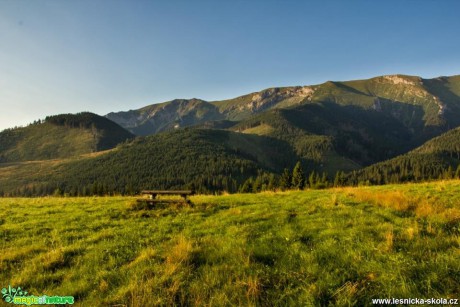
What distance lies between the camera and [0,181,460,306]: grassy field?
6.11 m

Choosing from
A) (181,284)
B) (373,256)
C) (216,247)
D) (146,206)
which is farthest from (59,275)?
(146,206)

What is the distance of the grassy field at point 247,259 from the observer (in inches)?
240

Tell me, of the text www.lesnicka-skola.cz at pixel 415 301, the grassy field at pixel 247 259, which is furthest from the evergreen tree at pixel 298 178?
the text www.lesnicka-skola.cz at pixel 415 301

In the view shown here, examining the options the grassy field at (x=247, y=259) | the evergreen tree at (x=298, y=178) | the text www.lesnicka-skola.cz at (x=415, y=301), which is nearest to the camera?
the text www.lesnicka-skola.cz at (x=415, y=301)

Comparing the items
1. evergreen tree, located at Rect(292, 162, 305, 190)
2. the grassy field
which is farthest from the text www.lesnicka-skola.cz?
evergreen tree, located at Rect(292, 162, 305, 190)

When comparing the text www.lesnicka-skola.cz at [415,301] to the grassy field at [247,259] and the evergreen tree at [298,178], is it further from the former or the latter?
the evergreen tree at [298,178]

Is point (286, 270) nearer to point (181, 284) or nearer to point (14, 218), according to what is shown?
point (181, 284)

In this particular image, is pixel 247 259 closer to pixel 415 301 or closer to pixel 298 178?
pixel 415 301

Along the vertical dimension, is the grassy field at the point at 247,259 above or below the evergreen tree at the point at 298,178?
above

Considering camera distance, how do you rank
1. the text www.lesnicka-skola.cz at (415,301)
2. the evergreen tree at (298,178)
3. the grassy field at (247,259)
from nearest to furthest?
the text www.lesnicka-skola.cz at (415,301)
the grassy field at (247,259)
the evergreen tree at (298,178)

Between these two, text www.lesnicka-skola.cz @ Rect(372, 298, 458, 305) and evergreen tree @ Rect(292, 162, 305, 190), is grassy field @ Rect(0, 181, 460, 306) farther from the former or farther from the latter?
evergreen tree @ Rect(292, 162, 305, 190)

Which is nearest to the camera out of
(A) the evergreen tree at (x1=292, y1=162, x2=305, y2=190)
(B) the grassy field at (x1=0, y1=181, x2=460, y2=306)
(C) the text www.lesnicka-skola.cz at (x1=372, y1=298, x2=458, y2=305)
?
(C) the text www.lesnicka-skola.cz at (x1=372, y1=298, x2=458, y2=305)

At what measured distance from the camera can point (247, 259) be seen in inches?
313

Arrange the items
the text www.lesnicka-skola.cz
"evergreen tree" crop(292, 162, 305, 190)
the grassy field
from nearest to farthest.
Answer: the text www.lesnicka-skola.cz → the grassy field → "evergreen tree" crop(292, 162, 305, 190)
